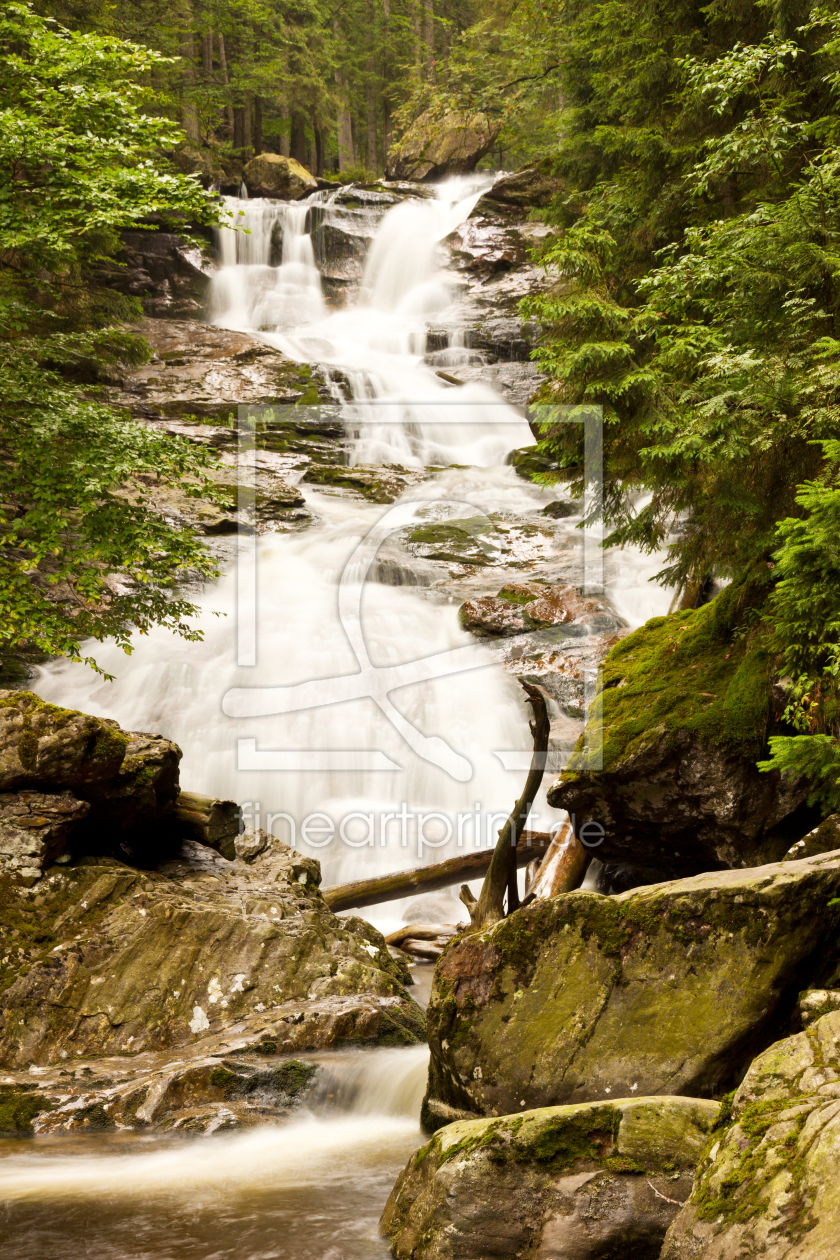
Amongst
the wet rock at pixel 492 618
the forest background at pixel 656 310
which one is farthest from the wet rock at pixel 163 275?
the wet rock at pixel 492 618

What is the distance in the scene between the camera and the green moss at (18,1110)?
4.91 meters

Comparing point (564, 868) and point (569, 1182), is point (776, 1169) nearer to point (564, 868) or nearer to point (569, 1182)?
point (569, 1182)

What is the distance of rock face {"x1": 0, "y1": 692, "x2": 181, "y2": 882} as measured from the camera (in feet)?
21.4

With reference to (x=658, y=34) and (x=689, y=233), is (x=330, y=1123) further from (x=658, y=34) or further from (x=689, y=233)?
(x=658, y=34)

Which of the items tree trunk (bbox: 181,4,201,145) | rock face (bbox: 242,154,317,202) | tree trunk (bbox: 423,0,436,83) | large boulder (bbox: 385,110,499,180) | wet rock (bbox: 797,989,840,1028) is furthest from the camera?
tree trunk (bbox: 423,0,436,83)

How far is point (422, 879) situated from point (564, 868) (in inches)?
77.1

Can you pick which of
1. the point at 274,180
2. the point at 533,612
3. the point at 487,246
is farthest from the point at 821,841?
the point at 274,180

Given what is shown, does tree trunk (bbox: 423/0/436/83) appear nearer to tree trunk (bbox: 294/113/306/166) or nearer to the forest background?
tree trunk (bbox: 294/113/306/166)

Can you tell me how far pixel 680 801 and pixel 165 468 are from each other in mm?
6476

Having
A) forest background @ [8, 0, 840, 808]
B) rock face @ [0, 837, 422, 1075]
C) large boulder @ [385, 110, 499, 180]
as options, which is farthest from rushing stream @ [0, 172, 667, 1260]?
forest background @ [8, 0, 840, 808]

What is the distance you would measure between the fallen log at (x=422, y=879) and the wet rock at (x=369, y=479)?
9.92 m

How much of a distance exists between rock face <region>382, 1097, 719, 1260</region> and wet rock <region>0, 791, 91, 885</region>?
4282mm

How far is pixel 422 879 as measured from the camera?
8797 mm

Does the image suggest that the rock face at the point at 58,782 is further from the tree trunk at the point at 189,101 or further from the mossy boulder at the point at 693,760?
the tree trunk at the point at 189,101
